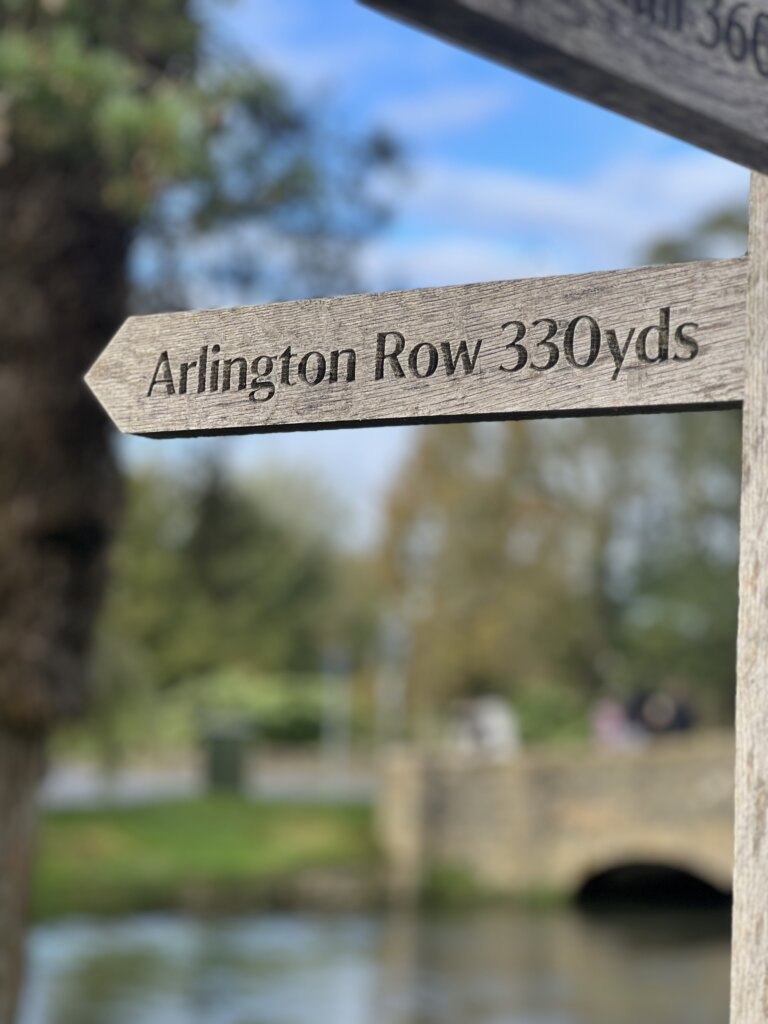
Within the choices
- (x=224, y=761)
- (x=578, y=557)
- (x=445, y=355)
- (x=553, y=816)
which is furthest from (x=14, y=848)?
(x=578, y=557)

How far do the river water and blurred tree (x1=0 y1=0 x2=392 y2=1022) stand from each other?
8731 millimetres

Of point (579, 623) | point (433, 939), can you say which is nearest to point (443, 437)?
point (579, 623)

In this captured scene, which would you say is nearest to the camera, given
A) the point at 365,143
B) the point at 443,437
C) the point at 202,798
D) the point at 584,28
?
the point at 584,28

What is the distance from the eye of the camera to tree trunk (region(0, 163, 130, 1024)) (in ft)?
24.7

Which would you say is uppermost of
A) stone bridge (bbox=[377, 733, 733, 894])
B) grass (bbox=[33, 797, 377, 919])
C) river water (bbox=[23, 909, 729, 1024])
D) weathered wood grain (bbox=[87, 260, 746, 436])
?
stone bridge (bbox=[377, 733, 733, 894])

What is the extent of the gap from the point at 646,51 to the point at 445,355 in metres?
0.63

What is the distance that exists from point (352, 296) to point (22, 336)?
560 centimetres

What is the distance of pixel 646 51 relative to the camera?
6.04 ft

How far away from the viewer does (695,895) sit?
86.9 ft

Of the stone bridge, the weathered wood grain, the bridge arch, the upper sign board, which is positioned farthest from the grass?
the upper sign board

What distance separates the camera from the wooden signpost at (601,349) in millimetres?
1891

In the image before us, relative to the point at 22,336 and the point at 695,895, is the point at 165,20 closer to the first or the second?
the point at 22,336

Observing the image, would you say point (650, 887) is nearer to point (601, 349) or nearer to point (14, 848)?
point (14, 848)

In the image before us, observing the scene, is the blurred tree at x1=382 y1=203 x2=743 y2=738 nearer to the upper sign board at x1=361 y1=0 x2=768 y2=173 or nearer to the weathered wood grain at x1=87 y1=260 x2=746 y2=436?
the weathered wood grain at x1=87 y1=260 x2=746 y2=436
